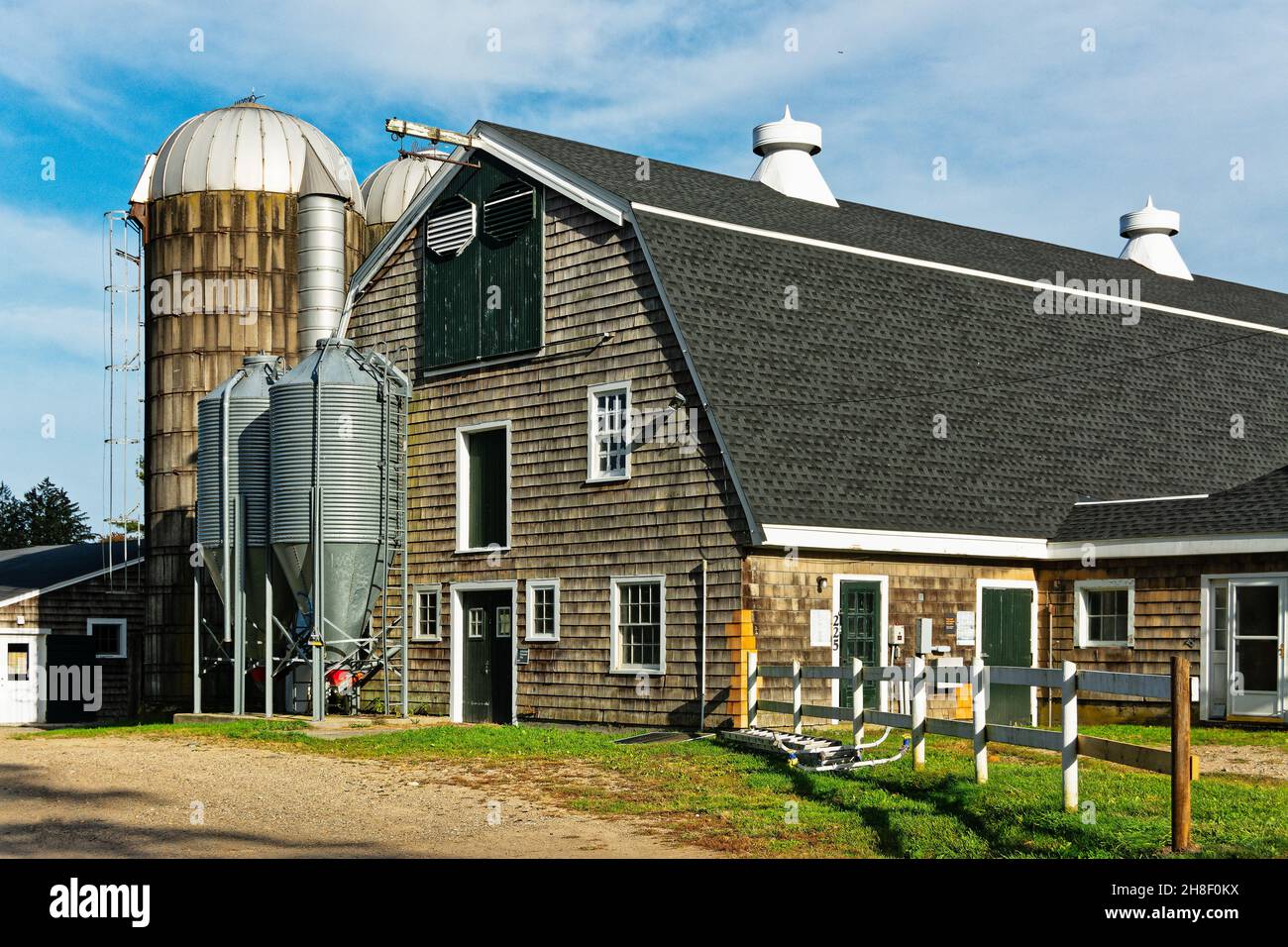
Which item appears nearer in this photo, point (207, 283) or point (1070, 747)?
point (1070, 747)

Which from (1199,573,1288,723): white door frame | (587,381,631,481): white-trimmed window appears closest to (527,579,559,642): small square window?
(587,381,631,481): white-trimmed window

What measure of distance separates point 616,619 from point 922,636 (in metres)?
4.80

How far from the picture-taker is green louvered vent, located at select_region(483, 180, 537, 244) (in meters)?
25.2

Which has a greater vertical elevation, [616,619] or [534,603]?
[534,603]

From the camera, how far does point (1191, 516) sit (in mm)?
23391

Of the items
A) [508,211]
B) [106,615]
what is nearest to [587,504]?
[508,211]

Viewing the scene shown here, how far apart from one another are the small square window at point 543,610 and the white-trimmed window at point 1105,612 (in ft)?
28.5

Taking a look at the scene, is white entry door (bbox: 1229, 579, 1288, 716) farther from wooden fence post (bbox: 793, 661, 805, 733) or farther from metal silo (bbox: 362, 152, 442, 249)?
metal silo (bbox: 362, 152, 442, 249)

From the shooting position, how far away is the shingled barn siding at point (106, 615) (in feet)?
122

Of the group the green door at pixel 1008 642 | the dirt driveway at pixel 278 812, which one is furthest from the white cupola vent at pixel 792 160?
the dirt driveway at pixel 278 812

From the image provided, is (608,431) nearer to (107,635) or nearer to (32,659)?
(107,635)

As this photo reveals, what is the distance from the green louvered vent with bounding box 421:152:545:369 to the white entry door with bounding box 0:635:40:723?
16.4 meters

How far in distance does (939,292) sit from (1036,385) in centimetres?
248

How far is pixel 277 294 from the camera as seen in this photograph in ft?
105
